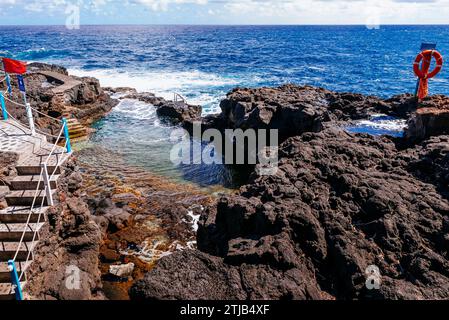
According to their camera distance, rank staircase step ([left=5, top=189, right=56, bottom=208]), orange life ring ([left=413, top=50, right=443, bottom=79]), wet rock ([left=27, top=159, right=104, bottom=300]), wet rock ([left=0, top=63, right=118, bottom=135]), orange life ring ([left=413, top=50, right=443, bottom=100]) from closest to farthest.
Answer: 1. wet rock ([left=27, top=159, right=104, bottom=300])
2. staircase step ([left=5, top=189, right=56, bottom=208])
3. orange life ring ([left=413, top=50, right=443, bottom=79])
4. orange life ring ([left=413, top=50, right=443, bottom=100])
5. wet rock ([left=0, top=63, right=118, bottom=135])

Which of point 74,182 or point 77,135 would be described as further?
point 77,135

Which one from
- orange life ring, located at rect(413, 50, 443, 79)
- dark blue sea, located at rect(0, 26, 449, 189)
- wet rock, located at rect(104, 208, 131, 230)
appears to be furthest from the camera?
dark blue sea, located at rect(0, 26, 449, 189)

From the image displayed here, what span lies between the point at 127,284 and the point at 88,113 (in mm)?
20803

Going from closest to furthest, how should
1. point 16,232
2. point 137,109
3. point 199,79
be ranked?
1. point 16,232
2. point 137,109
3. point 199,79

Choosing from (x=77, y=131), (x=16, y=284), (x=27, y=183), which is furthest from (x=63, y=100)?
(x=16, y=284)

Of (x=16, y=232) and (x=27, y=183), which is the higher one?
(x=27, y=183)

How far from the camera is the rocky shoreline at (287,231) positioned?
21.3 feet

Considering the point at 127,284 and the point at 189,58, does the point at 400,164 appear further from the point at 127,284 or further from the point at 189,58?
the point at 189,58

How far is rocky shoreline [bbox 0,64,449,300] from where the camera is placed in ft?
21.3

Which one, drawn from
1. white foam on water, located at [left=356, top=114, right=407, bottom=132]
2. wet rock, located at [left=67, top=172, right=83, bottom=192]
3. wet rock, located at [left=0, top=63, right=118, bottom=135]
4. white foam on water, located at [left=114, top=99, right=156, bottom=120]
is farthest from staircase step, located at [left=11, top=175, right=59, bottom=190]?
white foam on water, located at [left=114, top=99, right=156, bottom=120]

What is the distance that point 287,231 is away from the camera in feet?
23.9

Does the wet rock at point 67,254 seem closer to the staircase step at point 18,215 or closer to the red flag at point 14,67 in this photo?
the staircase step at point 18,215

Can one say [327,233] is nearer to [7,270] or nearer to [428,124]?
[7,270]

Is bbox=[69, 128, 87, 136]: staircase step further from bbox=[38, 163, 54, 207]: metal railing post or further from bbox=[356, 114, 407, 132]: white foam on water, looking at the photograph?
bbox=[356, 114, 407, 132]: white foam on water
